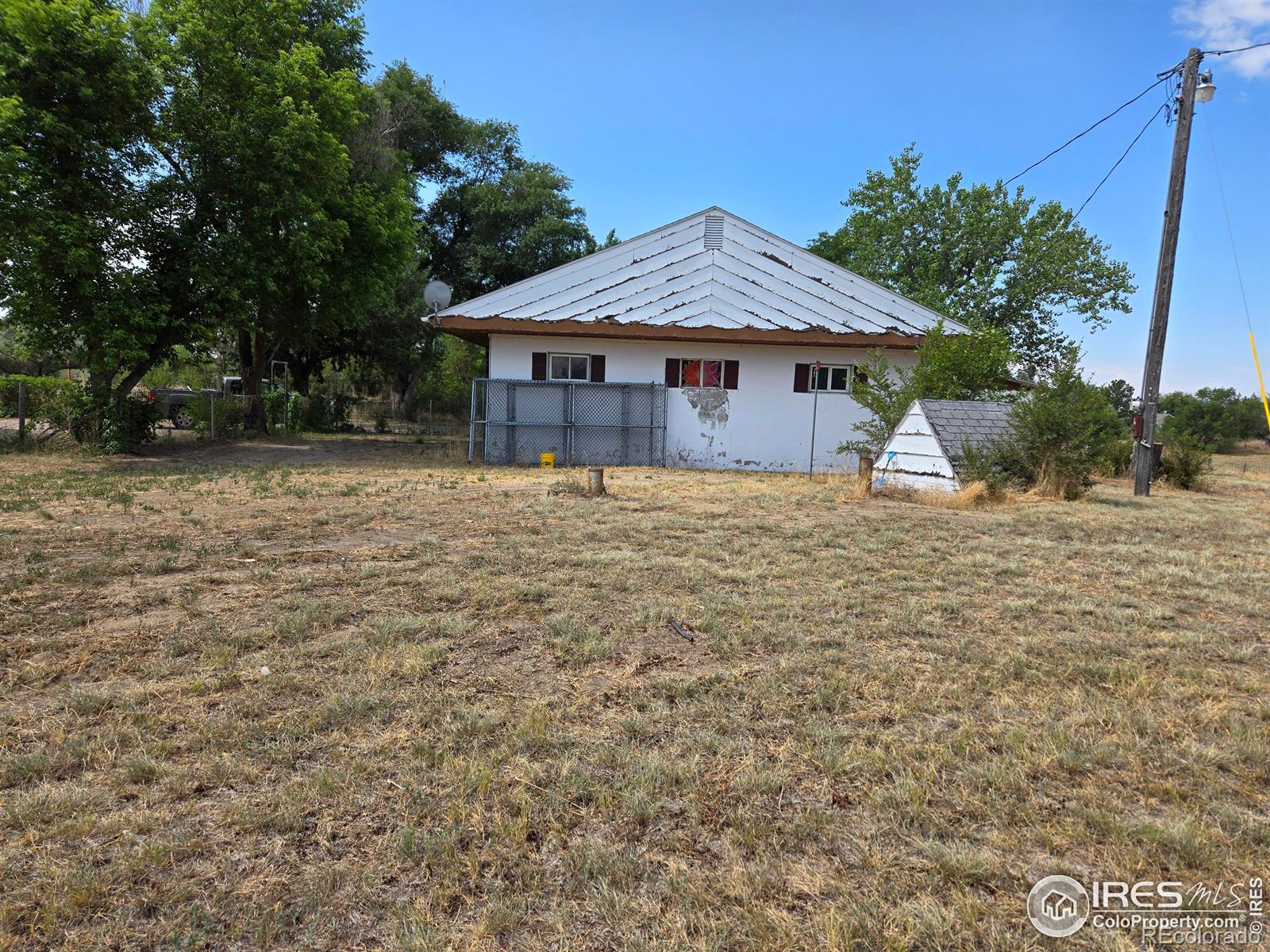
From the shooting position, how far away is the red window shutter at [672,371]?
1509cm

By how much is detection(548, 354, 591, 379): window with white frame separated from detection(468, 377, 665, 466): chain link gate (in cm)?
60

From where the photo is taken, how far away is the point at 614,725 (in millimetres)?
2809

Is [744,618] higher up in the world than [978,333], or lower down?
lower down

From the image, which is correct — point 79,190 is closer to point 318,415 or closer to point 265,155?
point 265,155

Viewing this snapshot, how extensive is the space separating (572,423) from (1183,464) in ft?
40.5

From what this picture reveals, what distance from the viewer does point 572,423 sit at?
47.2ft

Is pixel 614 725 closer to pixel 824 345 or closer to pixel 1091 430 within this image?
pixel 1091 430

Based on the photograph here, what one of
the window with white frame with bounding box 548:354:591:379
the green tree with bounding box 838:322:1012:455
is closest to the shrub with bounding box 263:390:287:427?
the window with white frame with bounding box 548:354:591:379

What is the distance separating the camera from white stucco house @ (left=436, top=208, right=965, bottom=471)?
1448 cm

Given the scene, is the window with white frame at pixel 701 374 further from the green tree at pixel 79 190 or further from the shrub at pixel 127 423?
the shrub at pixel 127 423

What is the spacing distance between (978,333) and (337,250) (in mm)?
15086

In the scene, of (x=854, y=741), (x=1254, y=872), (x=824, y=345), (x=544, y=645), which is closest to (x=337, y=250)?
(x=824, y=345)

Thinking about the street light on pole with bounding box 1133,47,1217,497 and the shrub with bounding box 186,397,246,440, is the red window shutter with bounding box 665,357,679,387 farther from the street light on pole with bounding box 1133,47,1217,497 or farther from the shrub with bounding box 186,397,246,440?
the shrub with bounding box 186,397,246,440

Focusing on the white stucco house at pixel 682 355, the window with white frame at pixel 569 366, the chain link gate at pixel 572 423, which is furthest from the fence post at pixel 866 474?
the window with white frame at pixel 569 366
